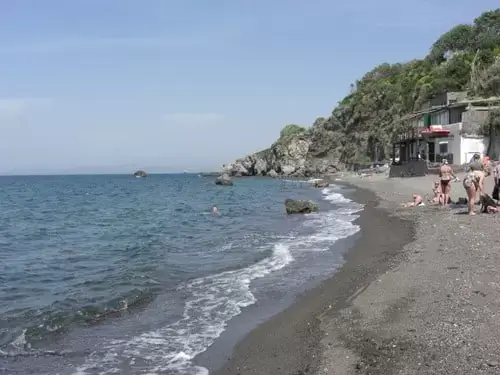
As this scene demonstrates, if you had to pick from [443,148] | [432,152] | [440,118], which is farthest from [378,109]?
[443,148]

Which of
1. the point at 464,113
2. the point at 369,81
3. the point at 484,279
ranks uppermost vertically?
the point at 369,81

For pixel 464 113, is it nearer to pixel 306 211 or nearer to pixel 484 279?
pixel 306 211

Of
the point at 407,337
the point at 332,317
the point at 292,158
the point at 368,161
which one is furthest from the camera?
the point at 292,158

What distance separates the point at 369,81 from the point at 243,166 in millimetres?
38986

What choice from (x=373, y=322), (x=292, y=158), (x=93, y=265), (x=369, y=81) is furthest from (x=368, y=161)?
(x=373, y=322)

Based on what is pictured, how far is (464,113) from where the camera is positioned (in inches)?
1937

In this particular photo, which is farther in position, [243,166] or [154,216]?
[243,166]

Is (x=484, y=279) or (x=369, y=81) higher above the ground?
(x=369, y=81)

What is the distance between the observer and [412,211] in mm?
24562

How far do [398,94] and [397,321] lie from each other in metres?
102

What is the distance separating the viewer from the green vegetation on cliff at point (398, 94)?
89000 millimetres

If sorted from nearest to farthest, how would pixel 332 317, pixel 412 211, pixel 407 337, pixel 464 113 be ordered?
pixel 407 337 → pixel 332 317 → pixel 412 211 → pixel 464 113

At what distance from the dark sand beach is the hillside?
7371 centimetres

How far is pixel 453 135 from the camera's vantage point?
50.0 m
